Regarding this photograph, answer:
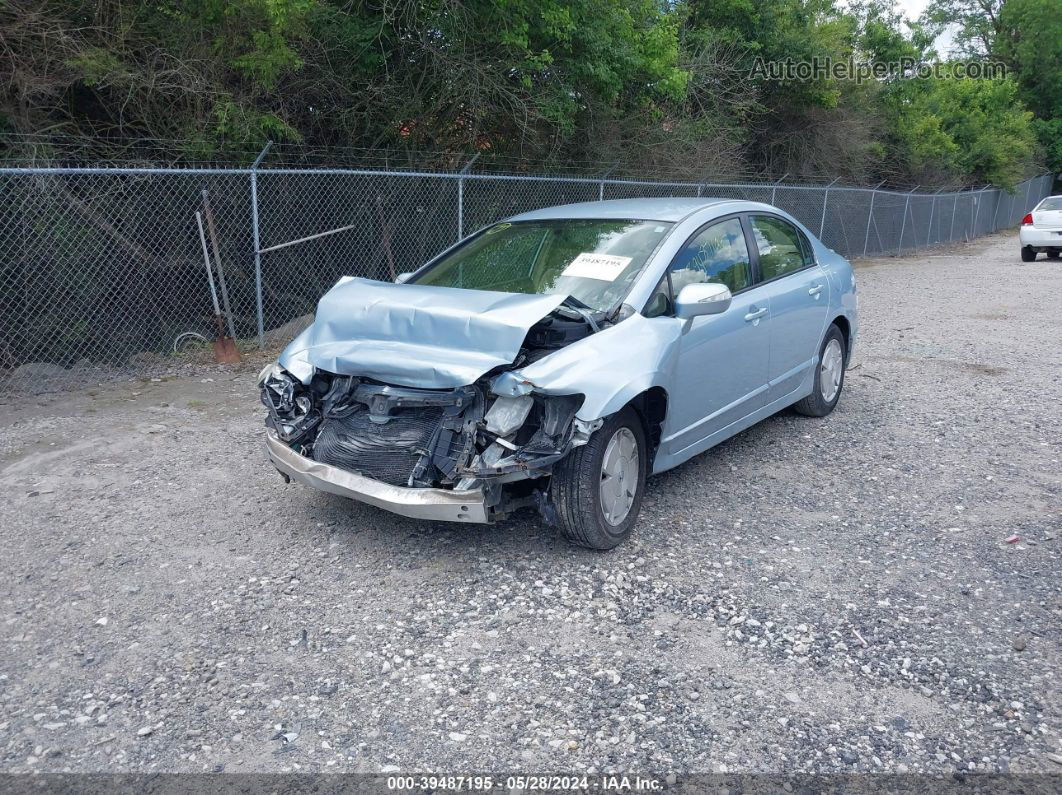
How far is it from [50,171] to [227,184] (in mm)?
2109

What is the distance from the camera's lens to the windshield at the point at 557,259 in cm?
488

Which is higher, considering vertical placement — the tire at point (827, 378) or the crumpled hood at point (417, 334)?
the crumpled hood at point (417, 334)

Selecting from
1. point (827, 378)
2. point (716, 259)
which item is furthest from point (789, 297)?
point (827, 378)

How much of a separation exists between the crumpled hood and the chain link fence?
12.1 ft

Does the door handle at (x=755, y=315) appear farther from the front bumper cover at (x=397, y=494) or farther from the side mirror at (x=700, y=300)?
the front bumper cover at (x=397, y=494)

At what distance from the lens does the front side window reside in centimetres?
503

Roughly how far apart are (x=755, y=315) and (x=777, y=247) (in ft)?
2.85

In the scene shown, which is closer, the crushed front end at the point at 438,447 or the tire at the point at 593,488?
the crushed front end at the point at 438,447

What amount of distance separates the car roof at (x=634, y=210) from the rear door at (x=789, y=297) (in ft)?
1.64

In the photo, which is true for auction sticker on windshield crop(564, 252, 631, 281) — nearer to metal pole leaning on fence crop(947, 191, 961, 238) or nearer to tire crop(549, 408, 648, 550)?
tire crop(549, 408, 648, 550)

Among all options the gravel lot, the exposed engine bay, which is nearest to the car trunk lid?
the gravel lot

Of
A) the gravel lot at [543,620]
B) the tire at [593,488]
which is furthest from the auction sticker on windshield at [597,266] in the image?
the gravel lot at [543,620]

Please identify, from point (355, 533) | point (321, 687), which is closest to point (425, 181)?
point (355, 533)

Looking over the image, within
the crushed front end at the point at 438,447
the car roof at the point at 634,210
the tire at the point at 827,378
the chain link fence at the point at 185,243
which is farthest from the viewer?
the chain link fence at the point at 185,243
